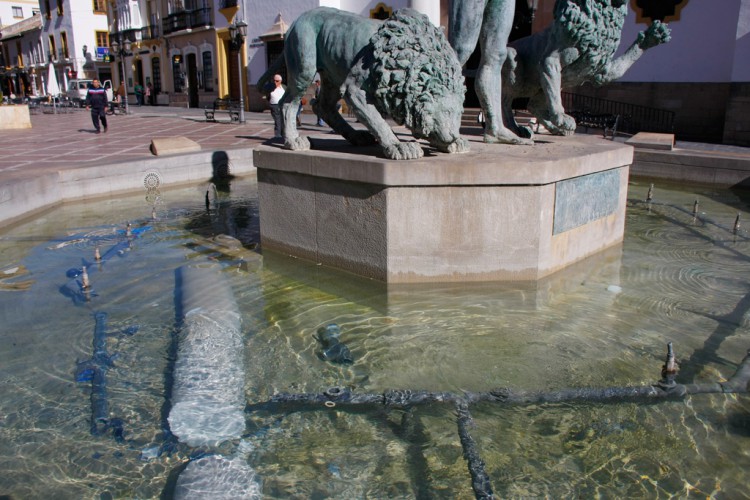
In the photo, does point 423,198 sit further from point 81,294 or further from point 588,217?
point 81,294

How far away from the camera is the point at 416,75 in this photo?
425 centimetres

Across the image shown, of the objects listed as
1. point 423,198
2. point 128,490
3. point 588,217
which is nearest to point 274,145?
point 423,198

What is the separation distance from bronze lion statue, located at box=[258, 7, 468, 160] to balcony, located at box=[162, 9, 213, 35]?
27.5m

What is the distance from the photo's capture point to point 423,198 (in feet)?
14.2

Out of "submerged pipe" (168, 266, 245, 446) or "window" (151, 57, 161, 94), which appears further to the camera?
"window" (151, 57, 161, 94)

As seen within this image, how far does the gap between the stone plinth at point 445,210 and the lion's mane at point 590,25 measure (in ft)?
3.10

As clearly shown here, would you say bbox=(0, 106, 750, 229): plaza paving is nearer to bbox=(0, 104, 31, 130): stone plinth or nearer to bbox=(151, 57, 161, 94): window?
bbox=(0, 104, 31, 130): stone plinth

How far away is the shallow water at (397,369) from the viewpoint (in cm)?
Answer: 244

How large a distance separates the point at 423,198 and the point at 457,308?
0.79 meters

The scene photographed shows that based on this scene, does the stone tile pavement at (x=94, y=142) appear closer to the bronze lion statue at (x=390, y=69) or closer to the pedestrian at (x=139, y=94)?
the bronze lion statue at (x=390, y=69)

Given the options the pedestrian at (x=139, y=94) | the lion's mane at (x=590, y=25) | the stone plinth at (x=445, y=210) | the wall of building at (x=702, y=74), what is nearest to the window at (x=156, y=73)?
the pedestrian at (x=139, y=94)

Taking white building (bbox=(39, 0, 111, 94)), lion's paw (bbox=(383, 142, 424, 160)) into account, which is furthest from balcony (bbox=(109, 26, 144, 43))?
lion's paw (bbox=(383, 142, 424, 160))

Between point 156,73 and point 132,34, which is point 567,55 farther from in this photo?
point 132,34

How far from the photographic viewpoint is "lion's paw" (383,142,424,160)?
14.3 feet
